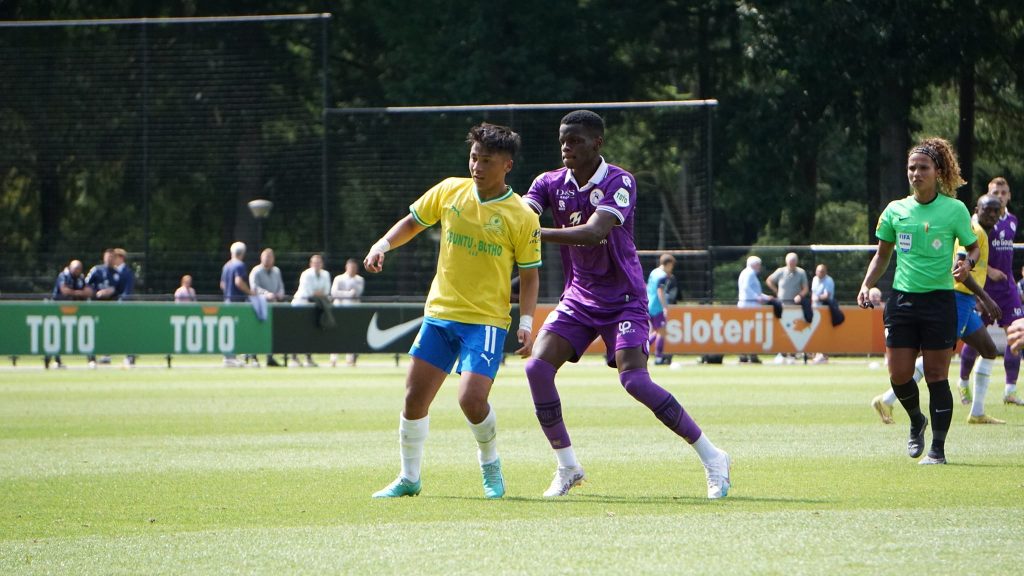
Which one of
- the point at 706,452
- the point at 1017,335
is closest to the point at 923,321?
the point at 1017,335

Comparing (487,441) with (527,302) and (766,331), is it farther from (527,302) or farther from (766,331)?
(766,331)

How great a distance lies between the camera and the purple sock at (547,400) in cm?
865

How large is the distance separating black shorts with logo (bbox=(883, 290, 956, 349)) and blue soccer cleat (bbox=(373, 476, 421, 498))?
3.52m

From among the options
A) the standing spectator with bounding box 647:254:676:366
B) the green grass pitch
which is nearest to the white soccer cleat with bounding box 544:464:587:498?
the green grass pitch

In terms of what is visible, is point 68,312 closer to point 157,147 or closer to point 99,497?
point 157,147

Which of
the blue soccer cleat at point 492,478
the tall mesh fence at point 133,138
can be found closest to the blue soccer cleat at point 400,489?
the blue soccer cleat at point 492,478

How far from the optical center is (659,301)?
26297mm

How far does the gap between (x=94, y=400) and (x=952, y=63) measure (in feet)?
88.9

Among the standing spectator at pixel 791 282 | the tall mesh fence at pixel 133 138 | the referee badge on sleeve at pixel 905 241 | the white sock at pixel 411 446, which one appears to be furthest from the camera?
the tall mesh fence at pixel 133 138

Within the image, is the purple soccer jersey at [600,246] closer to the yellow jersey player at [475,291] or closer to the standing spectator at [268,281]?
the yellow jersey player at [475,291]

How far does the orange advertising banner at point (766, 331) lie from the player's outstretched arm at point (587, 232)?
19.0 meters

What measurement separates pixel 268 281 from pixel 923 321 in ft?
61.4

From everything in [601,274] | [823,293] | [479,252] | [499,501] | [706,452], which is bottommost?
[499,501]

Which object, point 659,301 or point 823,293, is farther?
point 823,293
